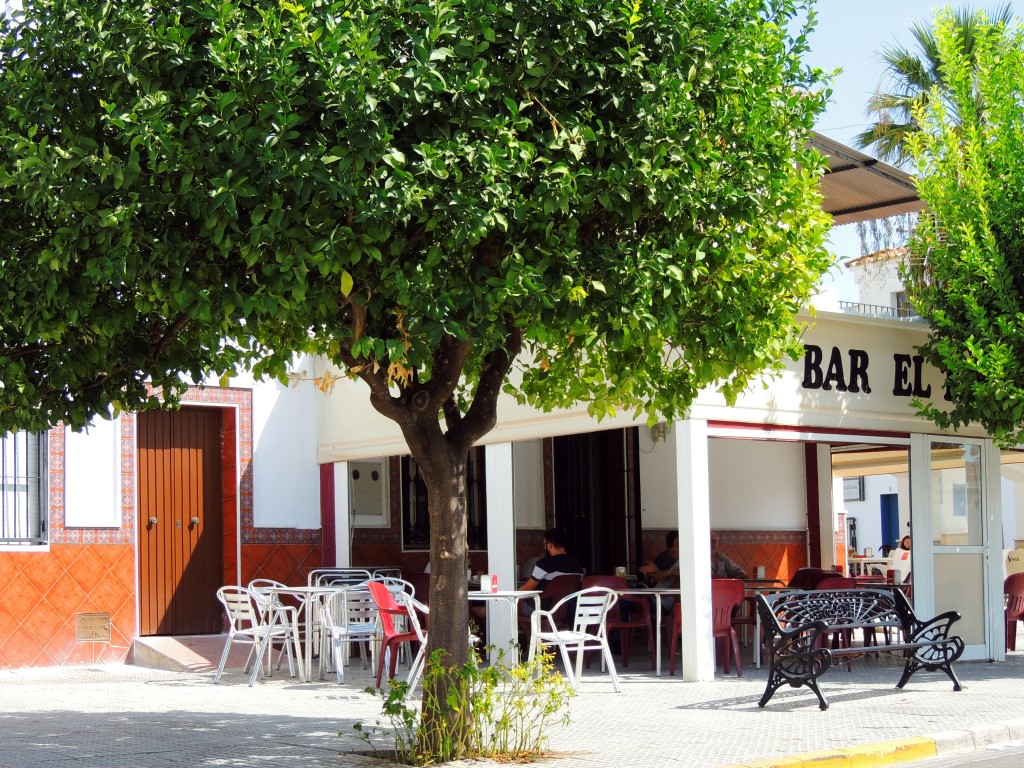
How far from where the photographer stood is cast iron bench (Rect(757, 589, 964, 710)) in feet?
32.9

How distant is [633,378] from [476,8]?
9.89ft

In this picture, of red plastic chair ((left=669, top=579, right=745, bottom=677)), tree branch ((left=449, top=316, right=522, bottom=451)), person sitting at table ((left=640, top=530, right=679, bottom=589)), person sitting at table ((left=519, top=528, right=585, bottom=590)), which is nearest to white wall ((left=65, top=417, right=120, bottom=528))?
person sitting at table ((left=519, top=528, right=585, bottom=590))

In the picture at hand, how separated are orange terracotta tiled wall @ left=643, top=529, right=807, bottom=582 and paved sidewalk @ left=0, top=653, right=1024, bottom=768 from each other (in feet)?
18.8

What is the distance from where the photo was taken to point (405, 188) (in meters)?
6.18

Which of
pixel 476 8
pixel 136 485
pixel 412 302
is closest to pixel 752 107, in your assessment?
pixel 476 8

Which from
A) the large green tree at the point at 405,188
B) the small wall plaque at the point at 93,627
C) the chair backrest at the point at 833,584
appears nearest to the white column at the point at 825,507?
the chair backrest at the point at 833,584

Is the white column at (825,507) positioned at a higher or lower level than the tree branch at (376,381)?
lower

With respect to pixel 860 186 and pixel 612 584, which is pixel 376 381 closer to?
pixel 612 584

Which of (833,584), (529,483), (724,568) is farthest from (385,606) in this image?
(529,483)

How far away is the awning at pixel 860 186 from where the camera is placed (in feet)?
51.2

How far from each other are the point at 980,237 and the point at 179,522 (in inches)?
384

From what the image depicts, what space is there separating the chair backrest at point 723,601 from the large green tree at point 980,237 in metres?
3.12

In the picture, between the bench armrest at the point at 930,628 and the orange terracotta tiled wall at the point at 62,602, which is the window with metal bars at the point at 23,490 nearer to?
the orange terracotta tiled wall at the point at 62,602

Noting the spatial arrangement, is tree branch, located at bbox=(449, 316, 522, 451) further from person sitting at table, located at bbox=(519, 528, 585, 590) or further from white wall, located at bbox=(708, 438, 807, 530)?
white wall, located at bbox=(708, 438, 807, 530)
